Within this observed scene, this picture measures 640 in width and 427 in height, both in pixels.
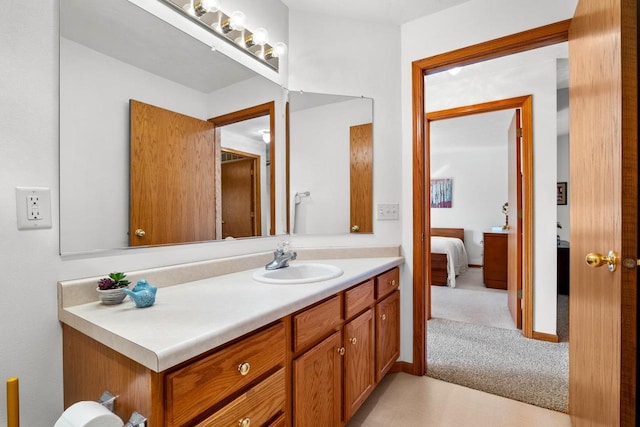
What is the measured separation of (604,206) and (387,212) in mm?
1205

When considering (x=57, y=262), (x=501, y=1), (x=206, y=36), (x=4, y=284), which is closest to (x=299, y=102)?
(x=206, y=36)

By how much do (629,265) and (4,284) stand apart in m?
1.86

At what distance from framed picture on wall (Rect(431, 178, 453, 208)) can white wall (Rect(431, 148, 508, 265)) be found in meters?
0.08

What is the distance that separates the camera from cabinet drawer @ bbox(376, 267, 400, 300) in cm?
180

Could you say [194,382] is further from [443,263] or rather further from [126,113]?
[443,263]

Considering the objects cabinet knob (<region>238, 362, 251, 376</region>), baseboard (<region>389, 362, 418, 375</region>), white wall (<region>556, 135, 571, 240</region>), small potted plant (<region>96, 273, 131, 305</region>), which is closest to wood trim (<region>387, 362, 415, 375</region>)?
baseboard (<region>389, 362, 418, 375</region>)

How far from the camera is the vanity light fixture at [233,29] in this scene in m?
1.45

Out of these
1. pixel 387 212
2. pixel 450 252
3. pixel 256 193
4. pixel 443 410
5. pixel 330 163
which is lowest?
pixel 443 410

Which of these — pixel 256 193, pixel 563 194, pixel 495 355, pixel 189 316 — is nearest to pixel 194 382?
pixel 189 316

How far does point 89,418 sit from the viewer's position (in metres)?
0.73

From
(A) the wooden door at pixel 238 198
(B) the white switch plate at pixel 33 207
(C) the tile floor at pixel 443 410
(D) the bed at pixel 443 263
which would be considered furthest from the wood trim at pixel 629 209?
(D) the bed at pixel 443 263

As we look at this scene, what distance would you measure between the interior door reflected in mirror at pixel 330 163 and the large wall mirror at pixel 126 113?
0.45 metres

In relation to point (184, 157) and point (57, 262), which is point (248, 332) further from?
point (184, 157)

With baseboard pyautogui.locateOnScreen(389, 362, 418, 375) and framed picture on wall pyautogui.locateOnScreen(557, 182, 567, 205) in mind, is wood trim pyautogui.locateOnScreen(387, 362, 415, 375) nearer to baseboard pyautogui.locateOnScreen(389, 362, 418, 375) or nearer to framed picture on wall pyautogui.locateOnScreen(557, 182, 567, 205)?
baseboard pyautogui.locateOnScreen(389, 362, 418, 375)
